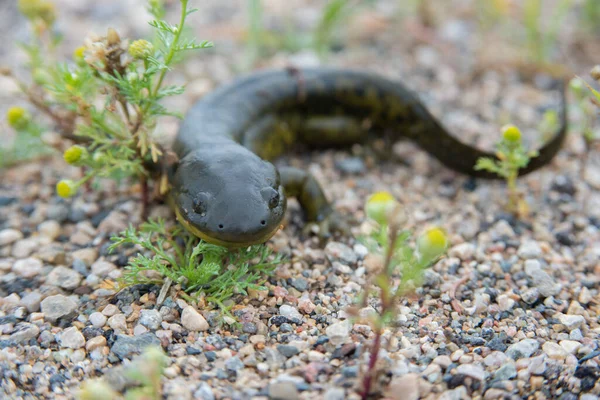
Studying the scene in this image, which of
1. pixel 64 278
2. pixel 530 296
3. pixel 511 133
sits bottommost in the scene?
pixel 64 278

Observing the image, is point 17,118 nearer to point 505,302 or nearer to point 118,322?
point 118,322

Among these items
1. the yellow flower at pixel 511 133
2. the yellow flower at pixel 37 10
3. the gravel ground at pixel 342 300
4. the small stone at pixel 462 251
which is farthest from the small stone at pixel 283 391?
the yellow flower at pixel 37 10

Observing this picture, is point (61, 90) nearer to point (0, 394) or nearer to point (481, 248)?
point (0, 394)

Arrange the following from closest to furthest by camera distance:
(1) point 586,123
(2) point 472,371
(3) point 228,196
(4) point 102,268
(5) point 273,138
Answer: (2) point 472,371 < (3) point 228,196 < (4) point 102,268 < (1) point 586,123 < (5) point 273,138

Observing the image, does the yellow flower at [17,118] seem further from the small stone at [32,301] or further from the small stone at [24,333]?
the small stone at [24,333]

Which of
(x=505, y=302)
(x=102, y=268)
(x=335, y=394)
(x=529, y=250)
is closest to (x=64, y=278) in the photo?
(x=102, y=268)
